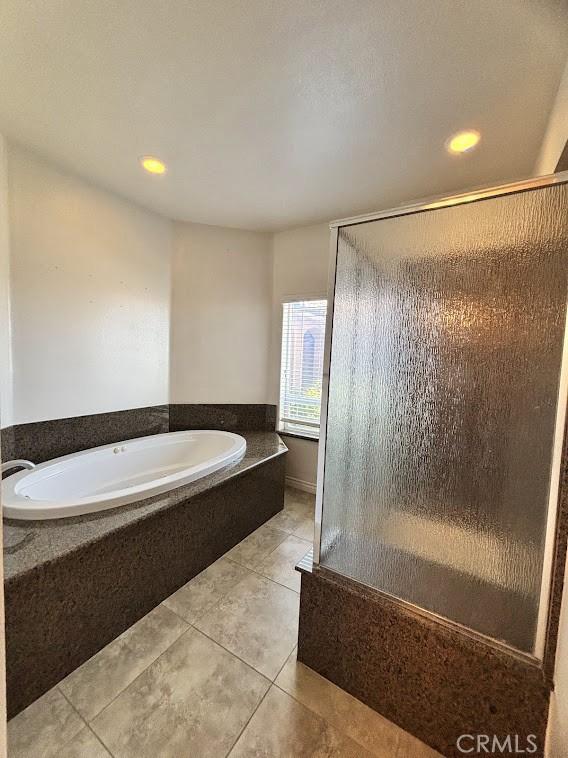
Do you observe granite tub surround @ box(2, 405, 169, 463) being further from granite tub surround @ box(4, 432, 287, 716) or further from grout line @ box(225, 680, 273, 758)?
grout line @ box(225, 680, 273, 758)

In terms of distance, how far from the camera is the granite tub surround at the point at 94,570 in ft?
3.93

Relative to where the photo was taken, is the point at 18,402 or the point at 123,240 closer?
the point at 18,402

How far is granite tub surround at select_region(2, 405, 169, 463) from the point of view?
2102 mm

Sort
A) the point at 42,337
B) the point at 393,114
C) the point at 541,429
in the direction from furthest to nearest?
the point at 42,337
the point at 393,114
the point at 541,429

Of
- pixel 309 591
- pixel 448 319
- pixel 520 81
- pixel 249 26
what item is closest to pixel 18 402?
pixel 309 591

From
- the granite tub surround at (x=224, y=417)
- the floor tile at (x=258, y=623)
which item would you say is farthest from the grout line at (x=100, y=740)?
the granite tub surround at (x=224, y=417)

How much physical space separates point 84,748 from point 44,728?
0.19m

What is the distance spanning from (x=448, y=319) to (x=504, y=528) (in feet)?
2.45

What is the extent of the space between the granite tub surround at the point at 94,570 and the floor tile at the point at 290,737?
77cm

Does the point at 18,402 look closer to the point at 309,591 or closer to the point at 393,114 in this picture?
the point at 309,591

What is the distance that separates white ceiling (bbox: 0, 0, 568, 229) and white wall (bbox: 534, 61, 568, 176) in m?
0.06

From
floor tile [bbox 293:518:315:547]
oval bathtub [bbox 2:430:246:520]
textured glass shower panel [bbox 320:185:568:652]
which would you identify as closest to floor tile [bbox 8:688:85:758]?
oval bathtub [bbox 2:430:246:520]

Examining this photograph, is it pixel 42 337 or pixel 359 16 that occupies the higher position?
pixel 359 16

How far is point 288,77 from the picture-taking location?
4.53 feet
